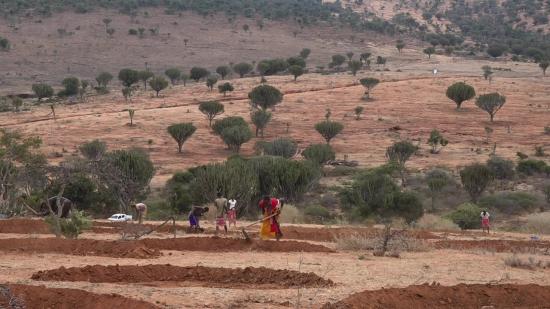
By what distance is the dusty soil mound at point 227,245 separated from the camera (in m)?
14.2

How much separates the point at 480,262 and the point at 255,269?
4.85m

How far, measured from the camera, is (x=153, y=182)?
3600 centimetres

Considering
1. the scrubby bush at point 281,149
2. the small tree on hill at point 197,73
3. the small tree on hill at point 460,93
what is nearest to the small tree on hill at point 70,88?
the small tree on hill at point 197,73

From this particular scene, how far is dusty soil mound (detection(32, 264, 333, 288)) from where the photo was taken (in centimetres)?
1007

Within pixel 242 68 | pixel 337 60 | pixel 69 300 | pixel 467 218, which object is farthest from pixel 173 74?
pixel 69 300

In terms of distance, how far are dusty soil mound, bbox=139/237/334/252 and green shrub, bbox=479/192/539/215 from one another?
734 inches

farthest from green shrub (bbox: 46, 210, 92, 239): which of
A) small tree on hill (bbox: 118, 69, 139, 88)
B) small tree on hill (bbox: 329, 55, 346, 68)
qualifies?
small tree on hill (bbox: 329, 55, 346, 68)

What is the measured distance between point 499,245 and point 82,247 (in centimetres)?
998

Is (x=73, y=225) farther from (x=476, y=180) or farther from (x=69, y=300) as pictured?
(x=476, y=180)

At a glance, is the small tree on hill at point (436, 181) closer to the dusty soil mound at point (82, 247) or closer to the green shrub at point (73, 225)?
the green shrub at point (73, 225)

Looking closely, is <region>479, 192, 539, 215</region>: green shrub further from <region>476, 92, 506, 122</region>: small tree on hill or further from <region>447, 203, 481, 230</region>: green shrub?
<region>476, 92, 506, 122</region>: small tree on hill

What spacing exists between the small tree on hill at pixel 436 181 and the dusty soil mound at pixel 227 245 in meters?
18.8

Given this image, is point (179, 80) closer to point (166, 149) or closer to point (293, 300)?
point (166, 149)

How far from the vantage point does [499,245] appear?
1612 cm
